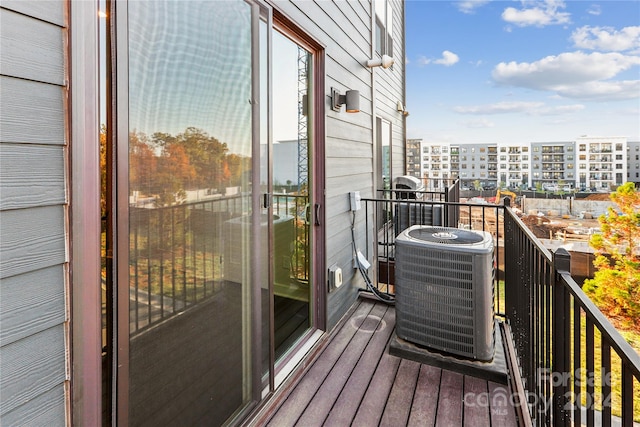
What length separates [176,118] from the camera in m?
1.18

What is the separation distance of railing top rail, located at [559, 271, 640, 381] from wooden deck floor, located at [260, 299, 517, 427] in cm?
117

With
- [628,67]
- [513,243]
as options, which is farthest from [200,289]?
[628,67]

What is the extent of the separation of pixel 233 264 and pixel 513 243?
5.84 ft

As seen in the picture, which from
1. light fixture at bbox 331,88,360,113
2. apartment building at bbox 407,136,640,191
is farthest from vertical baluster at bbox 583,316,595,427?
apartment building at bbox 407,136,640,191

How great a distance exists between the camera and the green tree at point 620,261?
436 inches

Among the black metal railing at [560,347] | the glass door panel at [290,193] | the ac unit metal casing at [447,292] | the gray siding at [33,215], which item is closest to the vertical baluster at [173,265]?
the gray siding at [33,215]

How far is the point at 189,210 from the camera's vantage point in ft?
4.06

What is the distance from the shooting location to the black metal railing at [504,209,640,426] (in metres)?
0.75

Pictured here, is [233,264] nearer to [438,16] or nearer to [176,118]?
[176,118]

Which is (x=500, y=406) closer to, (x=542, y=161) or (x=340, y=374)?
(x=340, y=374)

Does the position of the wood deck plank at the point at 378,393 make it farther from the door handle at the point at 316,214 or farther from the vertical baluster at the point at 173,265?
the vertical baluster at the point at 173,265

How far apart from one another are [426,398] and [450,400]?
134 millimetres

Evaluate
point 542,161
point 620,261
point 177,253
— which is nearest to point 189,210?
point 177,253

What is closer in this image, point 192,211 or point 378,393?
point 192,211
